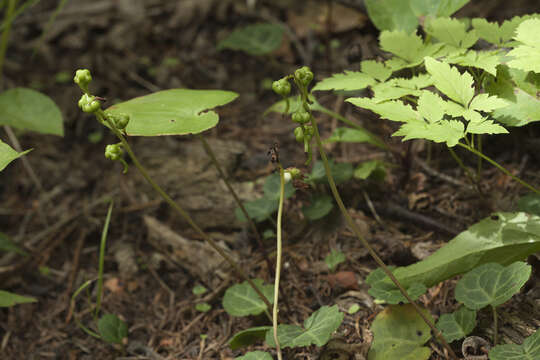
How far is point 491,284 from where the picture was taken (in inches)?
54.7

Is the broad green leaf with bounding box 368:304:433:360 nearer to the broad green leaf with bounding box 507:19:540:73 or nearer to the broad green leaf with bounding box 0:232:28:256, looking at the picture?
the broad green leaf with bounding box 507:19:540:73

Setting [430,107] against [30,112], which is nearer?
[430,107]

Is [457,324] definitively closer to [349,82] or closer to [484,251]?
[484,251]

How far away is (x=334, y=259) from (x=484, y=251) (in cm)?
59

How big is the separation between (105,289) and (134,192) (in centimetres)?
63

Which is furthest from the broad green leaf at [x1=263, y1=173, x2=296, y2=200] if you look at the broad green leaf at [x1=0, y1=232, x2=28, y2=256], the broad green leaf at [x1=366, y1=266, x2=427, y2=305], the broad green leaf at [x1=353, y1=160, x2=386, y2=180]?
the broad green leaf at [x1=0, y1=232, x2=28, y2=256]

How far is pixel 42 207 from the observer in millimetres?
2568

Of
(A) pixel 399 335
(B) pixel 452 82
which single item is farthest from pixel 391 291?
(B) pixel 452 82

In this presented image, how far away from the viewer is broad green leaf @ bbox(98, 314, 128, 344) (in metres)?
1.70

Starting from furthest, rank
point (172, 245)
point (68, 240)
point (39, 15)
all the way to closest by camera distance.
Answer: point (39, 15), point (68, 240), point (172, 245)

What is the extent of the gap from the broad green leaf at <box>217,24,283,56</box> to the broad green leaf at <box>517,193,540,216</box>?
1.95 m

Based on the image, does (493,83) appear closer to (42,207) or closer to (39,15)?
(42,207)

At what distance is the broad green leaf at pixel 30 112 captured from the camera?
2141mm

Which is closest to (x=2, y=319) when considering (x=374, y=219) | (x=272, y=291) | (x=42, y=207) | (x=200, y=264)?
(x=42, y=207)
